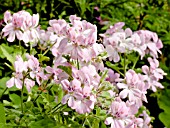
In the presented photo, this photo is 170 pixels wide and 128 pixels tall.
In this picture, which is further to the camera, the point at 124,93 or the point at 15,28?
the point at 124,93

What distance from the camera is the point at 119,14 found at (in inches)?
134

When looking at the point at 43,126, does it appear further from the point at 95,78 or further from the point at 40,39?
the point at 40,39

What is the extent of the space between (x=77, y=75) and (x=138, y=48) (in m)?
0.79

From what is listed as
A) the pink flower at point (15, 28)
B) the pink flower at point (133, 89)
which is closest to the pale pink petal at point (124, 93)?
the pink flower at point (133, 89)

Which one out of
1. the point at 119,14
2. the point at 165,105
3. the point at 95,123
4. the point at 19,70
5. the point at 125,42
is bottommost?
the point at 165,105

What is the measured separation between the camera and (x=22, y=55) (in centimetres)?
189

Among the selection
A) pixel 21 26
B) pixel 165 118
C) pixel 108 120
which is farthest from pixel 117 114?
pixel 165 118

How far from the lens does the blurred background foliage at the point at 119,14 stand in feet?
11.0

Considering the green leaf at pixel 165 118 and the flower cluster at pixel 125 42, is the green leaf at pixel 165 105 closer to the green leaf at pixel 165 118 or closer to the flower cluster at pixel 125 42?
the green leaf at pixel 165 118

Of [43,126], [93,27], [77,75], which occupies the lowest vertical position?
[43,126]

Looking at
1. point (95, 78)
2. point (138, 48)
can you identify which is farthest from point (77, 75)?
point (138, 48)

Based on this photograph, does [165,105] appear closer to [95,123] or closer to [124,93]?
[124,93]

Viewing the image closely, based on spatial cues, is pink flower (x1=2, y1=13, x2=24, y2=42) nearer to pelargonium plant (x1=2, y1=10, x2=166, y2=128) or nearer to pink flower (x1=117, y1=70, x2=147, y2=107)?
pelargonium plant (x1=2, y1=10, x2=166, y2=128)

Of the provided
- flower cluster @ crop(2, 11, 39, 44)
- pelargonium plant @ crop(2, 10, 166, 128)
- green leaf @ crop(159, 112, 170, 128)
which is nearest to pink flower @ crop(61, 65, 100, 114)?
pelargonium plant @ crop(2, 10, 166, 128)
